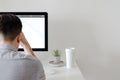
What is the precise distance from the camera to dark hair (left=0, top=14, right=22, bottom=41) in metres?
1.09

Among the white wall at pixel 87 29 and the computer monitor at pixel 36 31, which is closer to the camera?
the computer monitor at pixel 36 31

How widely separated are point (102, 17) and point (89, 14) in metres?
0.13

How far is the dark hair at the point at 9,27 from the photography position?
3.57 ft

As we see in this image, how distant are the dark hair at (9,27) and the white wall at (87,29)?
987 mm

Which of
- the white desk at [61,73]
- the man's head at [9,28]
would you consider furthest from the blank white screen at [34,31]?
the man's head at [9,28]

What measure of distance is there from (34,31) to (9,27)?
816mm

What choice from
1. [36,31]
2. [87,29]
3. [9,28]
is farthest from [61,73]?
[9,28]

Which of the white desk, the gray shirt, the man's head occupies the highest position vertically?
the man's head

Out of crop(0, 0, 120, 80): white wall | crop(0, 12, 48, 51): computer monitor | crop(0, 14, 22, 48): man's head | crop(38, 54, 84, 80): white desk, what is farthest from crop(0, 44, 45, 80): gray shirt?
crop(0, 0, 120, 80): white wall

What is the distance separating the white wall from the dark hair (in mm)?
987

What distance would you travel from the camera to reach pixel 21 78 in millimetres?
1071

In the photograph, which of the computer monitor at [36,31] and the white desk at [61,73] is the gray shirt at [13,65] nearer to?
the white desk at [61,73]

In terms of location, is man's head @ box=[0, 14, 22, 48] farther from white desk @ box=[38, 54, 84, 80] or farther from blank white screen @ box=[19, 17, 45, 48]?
blank white screen @ box=[19, 17, 45, 48]

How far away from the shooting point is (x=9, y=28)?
1.09 meters
